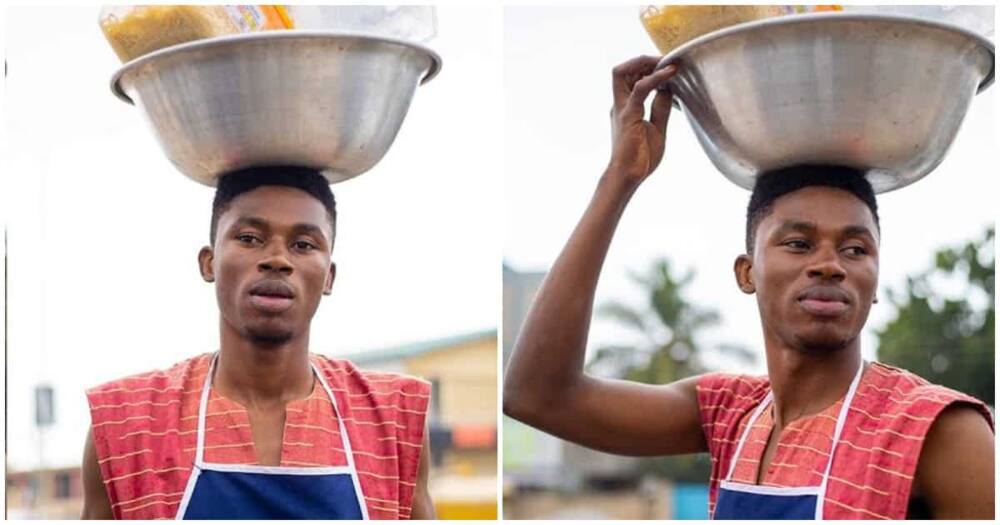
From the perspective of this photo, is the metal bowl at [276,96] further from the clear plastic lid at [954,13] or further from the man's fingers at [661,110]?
the clear plastic lid at [954,13]

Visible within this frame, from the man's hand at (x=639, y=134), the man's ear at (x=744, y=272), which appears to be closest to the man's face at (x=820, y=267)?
the man's ear at (x=744, y=272)

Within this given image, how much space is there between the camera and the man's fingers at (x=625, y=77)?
2418 millimetres

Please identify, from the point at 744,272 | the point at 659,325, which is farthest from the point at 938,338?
the point at 744,272

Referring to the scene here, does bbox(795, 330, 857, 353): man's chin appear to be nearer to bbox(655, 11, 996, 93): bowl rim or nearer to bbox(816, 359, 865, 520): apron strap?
bbox(816, 359, 865, 520): apron strap

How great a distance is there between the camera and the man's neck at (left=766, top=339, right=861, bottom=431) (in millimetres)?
2344

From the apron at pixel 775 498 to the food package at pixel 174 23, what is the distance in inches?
38.7

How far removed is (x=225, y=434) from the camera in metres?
2.37

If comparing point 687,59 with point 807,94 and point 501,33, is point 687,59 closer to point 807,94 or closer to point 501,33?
point 807,94

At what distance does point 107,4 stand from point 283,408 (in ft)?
2.24

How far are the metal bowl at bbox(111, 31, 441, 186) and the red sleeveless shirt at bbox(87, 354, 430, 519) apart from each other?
0.36m

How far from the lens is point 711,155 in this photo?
2.35 m

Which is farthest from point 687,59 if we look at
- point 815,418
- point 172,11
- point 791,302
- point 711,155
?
point 172,11

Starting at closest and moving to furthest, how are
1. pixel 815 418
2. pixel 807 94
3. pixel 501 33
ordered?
pixel 807 94
pixel 815 418
pixel 501 33

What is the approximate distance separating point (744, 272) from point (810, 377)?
203 millimetres
